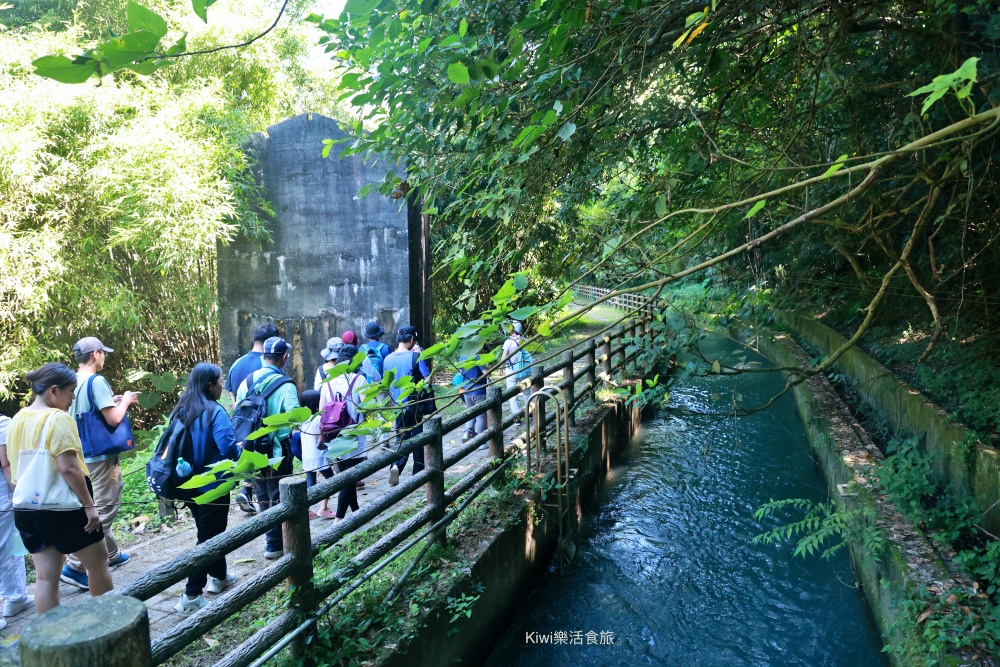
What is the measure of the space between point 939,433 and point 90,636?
6563mm

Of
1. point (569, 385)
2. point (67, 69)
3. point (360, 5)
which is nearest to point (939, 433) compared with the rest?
point (569, 385)

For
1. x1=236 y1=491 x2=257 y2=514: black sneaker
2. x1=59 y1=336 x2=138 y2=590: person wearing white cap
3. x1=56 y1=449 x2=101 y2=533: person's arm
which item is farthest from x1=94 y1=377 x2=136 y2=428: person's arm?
x1=236 y1=491 x2=257 y2=514: black sneaker

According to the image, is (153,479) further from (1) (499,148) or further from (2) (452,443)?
(2) (452,443)

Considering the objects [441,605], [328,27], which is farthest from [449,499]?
[328,27]

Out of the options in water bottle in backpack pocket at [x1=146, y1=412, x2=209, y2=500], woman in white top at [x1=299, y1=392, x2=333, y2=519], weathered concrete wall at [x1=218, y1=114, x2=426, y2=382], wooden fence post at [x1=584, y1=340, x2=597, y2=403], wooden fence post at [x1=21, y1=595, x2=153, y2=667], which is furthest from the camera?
weathered concrete wall at [x1=218, y1=114, x2=426, y2=382]

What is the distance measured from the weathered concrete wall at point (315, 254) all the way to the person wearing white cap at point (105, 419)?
203 inches

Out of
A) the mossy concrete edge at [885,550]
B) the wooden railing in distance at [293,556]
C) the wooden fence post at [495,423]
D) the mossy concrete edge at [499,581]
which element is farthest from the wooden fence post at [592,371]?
the wooden railing in distance at [293,556]

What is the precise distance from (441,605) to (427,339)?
684 centimetres

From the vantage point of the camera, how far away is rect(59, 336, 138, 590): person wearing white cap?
13.8ft

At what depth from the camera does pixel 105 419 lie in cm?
429

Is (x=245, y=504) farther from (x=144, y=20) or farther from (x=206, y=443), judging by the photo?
(x=144, y=20)

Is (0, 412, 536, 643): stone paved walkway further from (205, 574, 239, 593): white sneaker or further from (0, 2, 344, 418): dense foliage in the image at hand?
(0, 2, 344, 418): dense foliage

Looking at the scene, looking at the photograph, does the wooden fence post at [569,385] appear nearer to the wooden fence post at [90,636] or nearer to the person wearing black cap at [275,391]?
the person wearing black cap at [275,391]

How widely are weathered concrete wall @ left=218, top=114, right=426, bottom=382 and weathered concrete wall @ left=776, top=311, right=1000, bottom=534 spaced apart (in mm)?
6494
